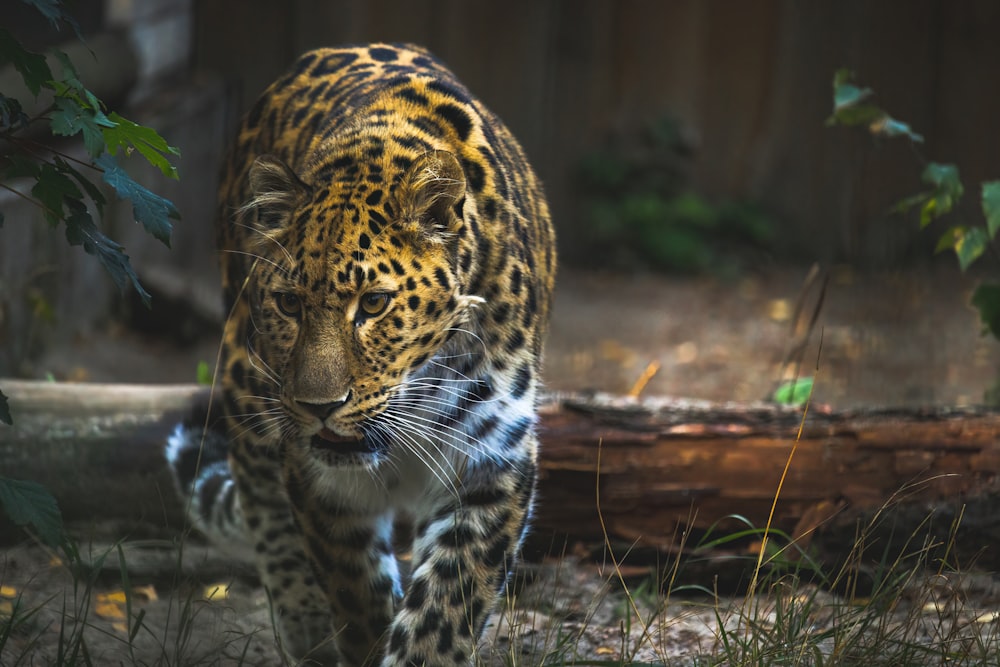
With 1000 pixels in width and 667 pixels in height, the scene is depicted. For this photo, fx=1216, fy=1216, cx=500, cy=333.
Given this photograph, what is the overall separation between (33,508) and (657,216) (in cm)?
925

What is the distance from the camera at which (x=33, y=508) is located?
271cm

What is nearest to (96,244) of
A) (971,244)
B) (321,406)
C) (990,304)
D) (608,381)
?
(321,406)

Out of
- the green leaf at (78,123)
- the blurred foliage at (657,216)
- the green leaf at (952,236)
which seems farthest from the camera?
the blurred foliage at (657,216)

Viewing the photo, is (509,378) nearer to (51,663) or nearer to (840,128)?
(51,663)

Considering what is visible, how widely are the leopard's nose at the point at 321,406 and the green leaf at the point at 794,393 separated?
287cm

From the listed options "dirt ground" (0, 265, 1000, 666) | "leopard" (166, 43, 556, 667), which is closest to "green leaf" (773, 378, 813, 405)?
"dirt ground" (0, 265, 1000, 666)

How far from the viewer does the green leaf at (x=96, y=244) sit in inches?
110

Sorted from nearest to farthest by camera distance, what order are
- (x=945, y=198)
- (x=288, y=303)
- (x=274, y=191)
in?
(x=288, y=303)
(x=274, y=191)
(x=945, y=198)

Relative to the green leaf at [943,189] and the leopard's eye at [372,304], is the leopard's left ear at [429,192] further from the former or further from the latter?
the green leaf at [943,189]

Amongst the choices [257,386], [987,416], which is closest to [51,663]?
[257,386]

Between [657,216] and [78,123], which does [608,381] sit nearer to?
[657,216]

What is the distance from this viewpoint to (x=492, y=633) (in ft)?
13.6

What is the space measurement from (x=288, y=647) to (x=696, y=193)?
8391 millimetres

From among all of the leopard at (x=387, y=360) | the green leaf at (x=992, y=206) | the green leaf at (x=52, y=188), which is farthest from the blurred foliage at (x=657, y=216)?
the green leaf at (x=52, y=188)
